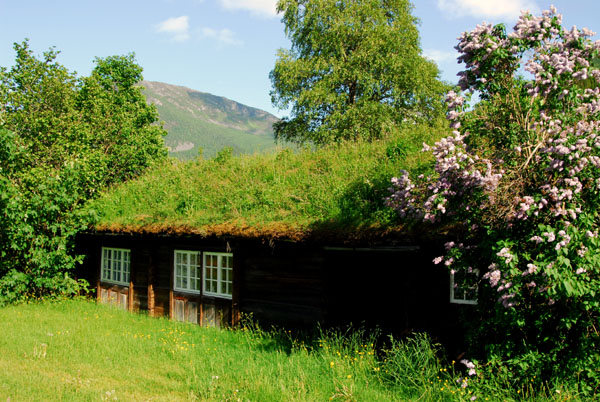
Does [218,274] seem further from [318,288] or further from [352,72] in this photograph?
[352,72]

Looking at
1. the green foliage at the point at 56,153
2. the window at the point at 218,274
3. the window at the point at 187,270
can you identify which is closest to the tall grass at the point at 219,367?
the window at the point at 218,274

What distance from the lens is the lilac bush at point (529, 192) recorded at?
5.38 meters

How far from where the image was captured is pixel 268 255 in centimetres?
1066

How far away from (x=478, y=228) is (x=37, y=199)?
1202 cm

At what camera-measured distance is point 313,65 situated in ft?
81.6

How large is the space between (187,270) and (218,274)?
1151 millimetres

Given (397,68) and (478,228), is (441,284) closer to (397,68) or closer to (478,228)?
(478,228)

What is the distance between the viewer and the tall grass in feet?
21.4

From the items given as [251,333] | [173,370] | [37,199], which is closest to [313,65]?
[37,199]

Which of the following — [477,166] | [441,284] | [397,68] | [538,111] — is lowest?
[441,284]

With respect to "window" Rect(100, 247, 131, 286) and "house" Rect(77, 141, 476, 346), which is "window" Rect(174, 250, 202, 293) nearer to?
"house" Rect(77, 141, 476, 346)

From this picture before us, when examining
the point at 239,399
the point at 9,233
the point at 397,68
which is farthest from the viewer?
the point at 397,68

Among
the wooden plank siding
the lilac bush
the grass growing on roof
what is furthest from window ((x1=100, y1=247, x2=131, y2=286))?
the lilac bush

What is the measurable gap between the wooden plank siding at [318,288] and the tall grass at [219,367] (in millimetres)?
445
